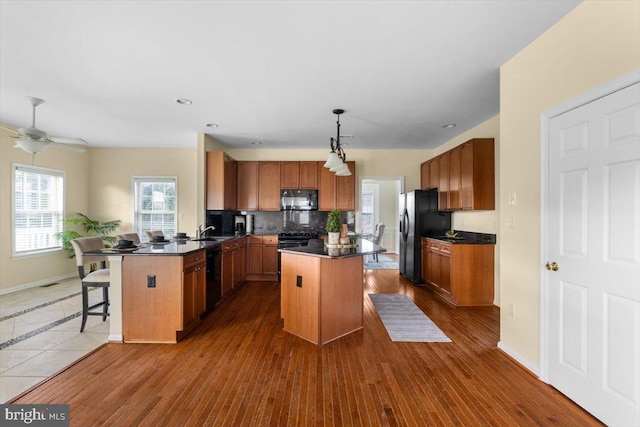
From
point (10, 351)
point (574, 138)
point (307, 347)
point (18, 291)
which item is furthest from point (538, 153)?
point (18, 291)

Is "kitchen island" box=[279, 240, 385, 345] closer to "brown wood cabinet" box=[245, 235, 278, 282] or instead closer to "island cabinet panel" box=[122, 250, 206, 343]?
"island cabinet panel" box=[122, 250, 206, 343]

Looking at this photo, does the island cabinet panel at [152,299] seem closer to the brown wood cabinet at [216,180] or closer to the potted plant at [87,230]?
the brown wood cabinet at [216,180]

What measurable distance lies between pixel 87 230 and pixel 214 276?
3935mm

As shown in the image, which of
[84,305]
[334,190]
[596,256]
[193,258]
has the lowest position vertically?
[84,305]

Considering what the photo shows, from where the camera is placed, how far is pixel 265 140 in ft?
17.1

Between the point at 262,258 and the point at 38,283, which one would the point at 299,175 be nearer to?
the point at 262,258

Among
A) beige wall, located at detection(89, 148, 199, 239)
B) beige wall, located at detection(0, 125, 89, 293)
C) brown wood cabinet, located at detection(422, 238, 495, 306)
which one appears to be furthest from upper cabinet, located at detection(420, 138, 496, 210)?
beige wall, located at detection(0, 125, 89, 293)

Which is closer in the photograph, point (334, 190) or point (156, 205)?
point (334, 190)

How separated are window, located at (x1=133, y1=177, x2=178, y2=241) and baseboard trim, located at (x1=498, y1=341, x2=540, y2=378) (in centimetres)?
595

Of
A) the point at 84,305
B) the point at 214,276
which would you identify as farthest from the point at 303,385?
the point at 84,305

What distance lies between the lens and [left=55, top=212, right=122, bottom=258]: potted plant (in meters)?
5.21

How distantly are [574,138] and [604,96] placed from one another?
29 cm

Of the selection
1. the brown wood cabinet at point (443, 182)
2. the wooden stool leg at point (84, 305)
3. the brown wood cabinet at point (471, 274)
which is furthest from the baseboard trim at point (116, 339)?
the brown wood cabinet at point (443, 182)

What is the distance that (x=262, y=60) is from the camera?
2496 mm
